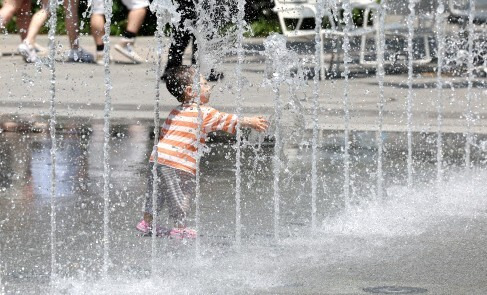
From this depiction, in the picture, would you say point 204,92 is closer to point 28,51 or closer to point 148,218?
point 148,218

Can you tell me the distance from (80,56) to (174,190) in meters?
8.46

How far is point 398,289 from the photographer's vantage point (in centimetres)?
491

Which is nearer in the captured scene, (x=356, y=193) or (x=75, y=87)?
(x=356, y=193)

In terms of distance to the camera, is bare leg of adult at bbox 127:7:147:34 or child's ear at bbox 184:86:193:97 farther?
bare leg of adult at bbox 127:7:147:34

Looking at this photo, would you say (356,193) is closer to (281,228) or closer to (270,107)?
(281,228)

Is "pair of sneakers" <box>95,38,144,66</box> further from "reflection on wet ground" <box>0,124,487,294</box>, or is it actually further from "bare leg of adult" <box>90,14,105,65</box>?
"reflection on wet ground" <box>0,124,487,294</box>

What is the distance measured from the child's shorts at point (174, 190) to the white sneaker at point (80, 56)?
8.24 m

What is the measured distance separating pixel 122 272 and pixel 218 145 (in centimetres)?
391

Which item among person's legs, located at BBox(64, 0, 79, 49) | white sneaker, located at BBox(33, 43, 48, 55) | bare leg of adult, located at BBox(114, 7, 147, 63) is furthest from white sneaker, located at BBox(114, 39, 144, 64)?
white sneaker, located at BBox(33, 43, 48, 55)

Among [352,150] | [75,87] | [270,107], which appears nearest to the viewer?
[352,150]

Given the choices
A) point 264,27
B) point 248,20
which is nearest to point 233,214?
point 248,20

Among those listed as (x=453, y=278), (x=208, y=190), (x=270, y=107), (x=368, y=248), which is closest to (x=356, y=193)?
(x=208, y=190)

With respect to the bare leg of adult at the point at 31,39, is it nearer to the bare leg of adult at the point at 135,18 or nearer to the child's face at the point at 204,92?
the bare leg of adult at the point at 135,18

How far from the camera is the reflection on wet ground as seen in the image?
5215mm
